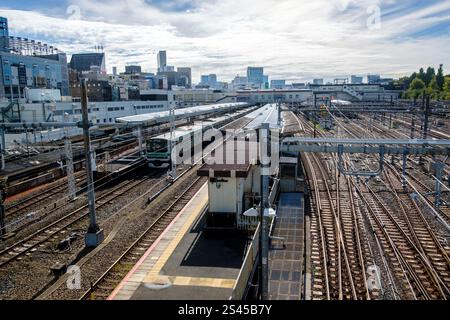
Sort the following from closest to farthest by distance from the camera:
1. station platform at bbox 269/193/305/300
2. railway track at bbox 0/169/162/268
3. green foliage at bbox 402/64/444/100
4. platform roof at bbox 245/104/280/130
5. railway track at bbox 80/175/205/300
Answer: railway track at bbox 80/175/205/300 → station platform at bbox 269/193/305/300 → railway track at bbox 0/169/162/268 → platform roof at bbox 245/104/280/130 → green foliage at bbox 402/64/444/100

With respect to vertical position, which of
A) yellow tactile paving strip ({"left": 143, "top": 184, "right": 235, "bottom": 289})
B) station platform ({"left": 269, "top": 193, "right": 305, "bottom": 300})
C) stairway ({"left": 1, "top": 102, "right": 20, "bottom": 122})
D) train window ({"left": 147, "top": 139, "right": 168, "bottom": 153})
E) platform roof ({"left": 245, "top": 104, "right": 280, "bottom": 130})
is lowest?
station platform ({"left": 269, "top": 193, "right": 305, "bottom": 300})

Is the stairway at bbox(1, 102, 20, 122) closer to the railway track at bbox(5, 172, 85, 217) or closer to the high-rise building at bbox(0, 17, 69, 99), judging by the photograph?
the high-rise building at bbox(0, 17, 69, 99)

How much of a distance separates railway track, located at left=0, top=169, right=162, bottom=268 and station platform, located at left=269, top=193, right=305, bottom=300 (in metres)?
6.88

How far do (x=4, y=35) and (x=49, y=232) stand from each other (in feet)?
143

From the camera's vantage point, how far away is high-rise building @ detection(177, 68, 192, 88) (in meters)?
138

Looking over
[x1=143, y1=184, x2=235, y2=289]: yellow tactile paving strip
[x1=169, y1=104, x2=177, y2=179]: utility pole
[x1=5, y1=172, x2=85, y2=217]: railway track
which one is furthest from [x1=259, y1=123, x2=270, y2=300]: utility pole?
[x1=169, y1=104, x2=177, y2=179]: utility pole

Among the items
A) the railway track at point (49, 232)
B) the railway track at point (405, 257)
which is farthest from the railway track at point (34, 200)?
the railway track at point (405, 257)

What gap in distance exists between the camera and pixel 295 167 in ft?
58.5
